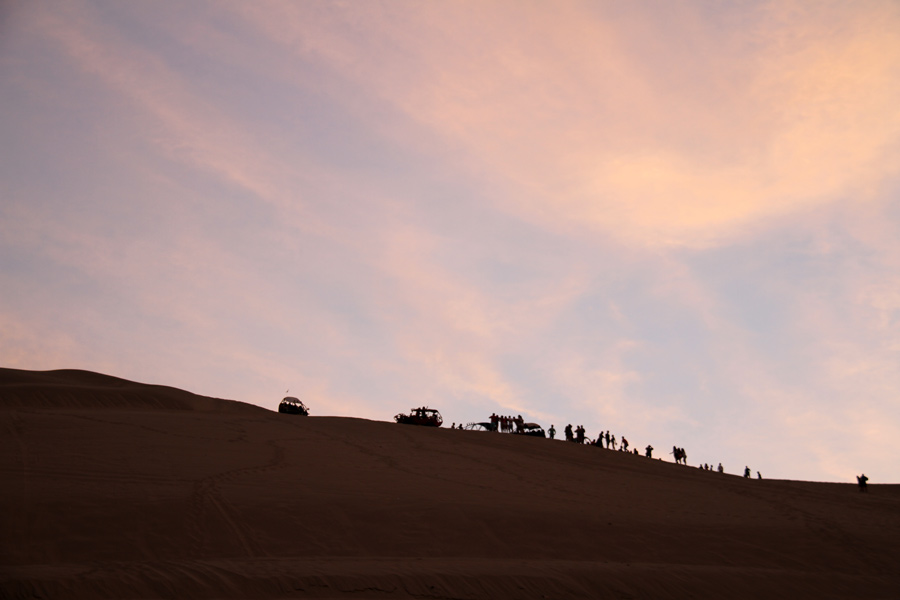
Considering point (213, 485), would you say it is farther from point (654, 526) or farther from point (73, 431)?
point (654, 526)

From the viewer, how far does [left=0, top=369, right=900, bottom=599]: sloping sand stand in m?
8.80

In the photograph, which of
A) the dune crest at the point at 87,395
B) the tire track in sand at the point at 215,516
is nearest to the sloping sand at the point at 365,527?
the tire track in sand at the point at 215,516

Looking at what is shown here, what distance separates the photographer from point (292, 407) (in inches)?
1227

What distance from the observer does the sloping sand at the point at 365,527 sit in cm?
880

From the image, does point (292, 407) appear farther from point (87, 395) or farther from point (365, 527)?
point (365, 527)

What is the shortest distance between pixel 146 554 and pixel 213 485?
11.5 ft

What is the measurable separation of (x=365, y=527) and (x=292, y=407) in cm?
2080

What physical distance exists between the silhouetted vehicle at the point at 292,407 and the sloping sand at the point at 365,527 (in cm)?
1066

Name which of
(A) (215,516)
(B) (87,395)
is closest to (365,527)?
(A) (215,516)

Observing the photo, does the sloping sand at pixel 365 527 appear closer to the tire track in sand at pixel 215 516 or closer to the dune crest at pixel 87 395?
the tire track in sand at pixel 215 516

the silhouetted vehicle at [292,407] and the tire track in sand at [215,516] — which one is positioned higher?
the silhouetted vehicle at [292,407]

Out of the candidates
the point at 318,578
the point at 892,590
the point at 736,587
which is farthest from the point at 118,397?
the point at 892,590

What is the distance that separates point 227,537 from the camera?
33.0ft

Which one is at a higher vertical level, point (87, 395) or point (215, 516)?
point (87, 395)
